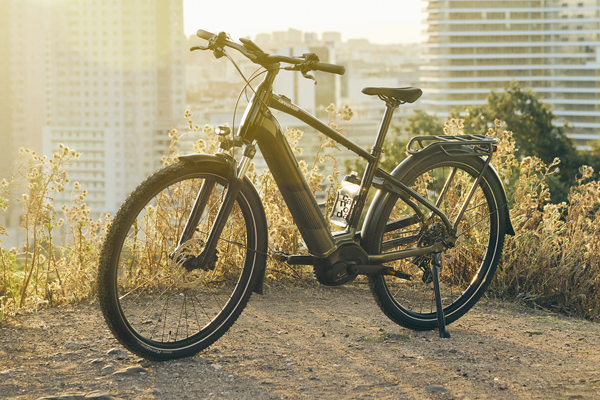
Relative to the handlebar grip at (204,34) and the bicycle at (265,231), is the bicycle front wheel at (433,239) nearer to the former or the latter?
the bicycle at (265,231)

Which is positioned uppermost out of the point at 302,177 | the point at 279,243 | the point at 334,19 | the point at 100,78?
the point at 334,19

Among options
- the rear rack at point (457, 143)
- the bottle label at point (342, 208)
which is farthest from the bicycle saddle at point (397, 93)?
the bottle label at point (342, 208)

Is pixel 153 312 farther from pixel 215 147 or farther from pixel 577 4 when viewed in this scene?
pixel 577 4

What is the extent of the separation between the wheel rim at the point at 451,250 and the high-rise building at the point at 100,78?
11292 centimetres

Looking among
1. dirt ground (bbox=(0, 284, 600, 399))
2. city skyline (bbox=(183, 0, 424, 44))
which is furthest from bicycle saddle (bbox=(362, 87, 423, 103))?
city skyline (bbox=(183, 0, 424, 44))

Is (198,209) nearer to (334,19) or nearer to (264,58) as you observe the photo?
(264,58)

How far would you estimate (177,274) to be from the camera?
2.59 meters

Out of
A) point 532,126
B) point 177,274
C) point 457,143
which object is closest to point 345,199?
point 457,143

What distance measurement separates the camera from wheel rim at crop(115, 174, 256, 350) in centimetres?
262

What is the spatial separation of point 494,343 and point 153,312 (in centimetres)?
153

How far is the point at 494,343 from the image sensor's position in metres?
2.96

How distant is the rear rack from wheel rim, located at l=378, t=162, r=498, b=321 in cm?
10

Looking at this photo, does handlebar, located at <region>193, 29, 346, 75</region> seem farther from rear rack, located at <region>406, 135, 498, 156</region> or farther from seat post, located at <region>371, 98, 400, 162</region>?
rear rack, located at <region>406, 135, 498, 156</region>

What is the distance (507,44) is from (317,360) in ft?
407
